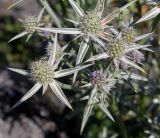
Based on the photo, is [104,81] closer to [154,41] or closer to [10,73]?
[154,41]

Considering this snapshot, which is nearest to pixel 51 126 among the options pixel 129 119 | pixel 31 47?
pixel 129 119

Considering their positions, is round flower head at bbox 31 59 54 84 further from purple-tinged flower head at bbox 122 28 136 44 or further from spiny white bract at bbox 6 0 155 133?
purple-tinged flower head at bbox 122 28 136 44

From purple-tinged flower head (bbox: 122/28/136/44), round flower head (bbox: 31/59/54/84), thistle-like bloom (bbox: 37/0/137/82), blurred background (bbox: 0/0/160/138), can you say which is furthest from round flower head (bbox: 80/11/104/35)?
blurred background (bbox: 0/0/160/138)

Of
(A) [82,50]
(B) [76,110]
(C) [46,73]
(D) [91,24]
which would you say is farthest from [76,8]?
(B) [76,110]

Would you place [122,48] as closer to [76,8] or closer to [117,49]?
[117,49]

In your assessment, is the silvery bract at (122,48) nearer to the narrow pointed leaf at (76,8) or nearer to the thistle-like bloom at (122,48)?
the thistle-like bloom at (122,48)

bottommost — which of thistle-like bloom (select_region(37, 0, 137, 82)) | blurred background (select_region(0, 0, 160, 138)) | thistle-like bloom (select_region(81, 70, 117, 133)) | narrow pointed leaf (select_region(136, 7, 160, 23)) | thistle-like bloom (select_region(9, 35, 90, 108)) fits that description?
blurred background (select_region(0, 0, 160, 138))
